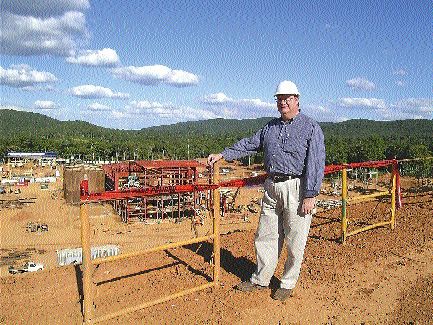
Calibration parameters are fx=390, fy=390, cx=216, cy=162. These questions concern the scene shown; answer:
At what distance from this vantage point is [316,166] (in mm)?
3787

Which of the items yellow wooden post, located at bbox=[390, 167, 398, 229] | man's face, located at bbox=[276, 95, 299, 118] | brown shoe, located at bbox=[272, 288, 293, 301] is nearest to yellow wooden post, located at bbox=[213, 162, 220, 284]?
brown shoe, located at bbox=[272, 288, 293, 301]

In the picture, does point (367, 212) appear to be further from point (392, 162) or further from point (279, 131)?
point (279, 131)

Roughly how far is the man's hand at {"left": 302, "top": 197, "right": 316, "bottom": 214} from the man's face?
85cm

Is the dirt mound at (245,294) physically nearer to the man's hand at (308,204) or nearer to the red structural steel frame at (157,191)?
the man's hand at (308,204)

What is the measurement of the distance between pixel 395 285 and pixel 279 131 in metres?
2.28

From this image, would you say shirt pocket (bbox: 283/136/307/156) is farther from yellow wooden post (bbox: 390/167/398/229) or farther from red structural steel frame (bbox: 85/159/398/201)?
yellow wooden post (bbox: 390/167/398/229)

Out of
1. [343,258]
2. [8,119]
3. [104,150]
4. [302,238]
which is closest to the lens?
[302,238]

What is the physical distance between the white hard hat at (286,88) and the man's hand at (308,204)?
1035 mm

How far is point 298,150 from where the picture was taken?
3.85 metres

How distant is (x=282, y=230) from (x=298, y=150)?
961 millimetres

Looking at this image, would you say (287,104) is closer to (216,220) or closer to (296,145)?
(296,145)

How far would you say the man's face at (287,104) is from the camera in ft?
12.6

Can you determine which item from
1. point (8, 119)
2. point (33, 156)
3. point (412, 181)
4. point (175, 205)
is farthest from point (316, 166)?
point (8, 119)

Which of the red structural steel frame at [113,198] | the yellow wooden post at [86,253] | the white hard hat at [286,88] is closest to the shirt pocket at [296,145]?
the white hard hat at [286,88]
